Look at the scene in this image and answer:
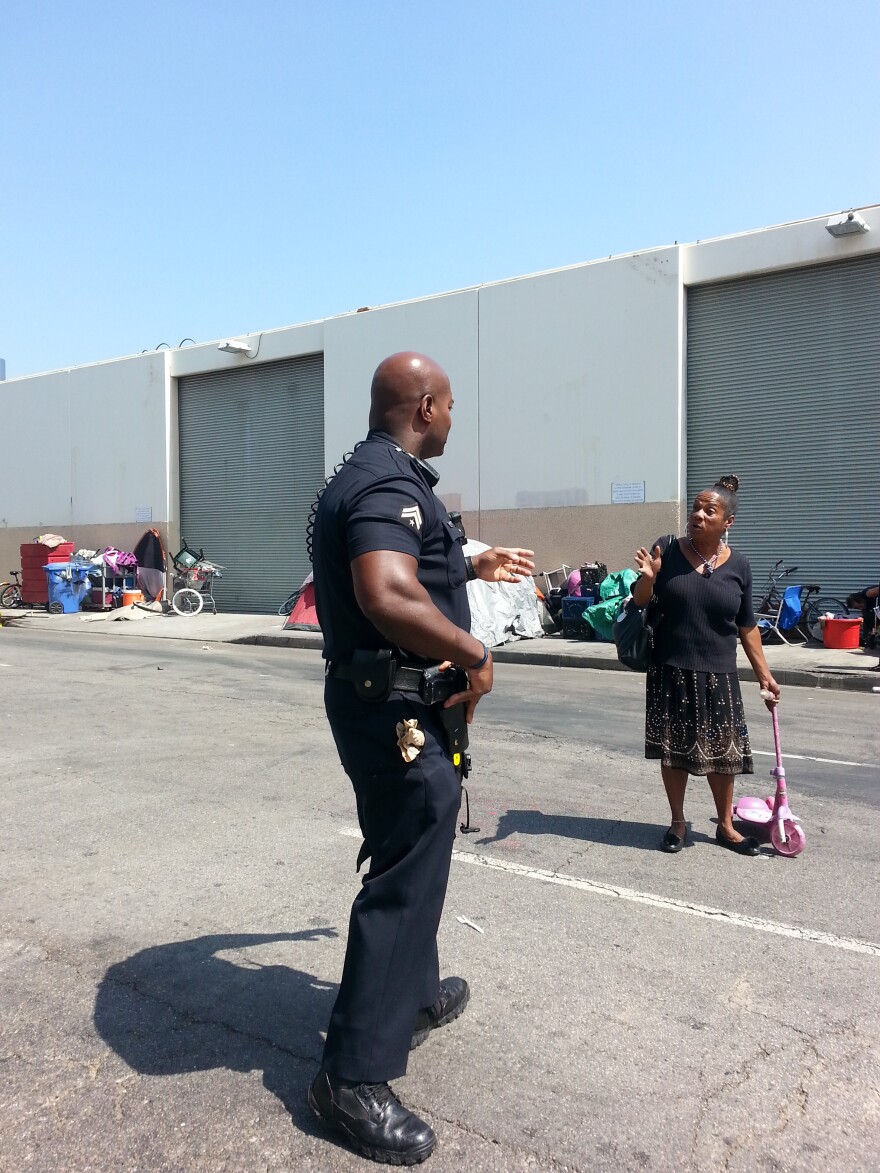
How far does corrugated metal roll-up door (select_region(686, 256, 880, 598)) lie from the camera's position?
50.8ft

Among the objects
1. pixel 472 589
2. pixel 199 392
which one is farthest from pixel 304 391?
pixel 472 589

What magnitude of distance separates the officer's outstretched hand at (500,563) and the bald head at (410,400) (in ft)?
1.51

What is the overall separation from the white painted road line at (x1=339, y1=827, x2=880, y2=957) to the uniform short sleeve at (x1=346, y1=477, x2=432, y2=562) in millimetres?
2556

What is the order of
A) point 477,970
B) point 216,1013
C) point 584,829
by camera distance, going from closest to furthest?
point 216,1013 → point 477,970 → point 584,829

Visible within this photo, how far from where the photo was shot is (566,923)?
402cm

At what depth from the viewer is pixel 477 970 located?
11.6 ft

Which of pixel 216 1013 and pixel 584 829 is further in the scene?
pixel 584 829

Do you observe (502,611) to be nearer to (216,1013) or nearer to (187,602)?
(187,602)

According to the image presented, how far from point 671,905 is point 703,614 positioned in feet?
4.95

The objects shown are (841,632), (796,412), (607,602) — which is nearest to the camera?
(841,632)

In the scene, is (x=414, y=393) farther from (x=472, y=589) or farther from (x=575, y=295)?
(x=575, y=295)

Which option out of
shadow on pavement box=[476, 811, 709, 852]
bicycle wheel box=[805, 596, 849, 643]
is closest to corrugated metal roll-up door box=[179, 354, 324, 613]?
bicycle wheel box=[805, 596, 849, 643]

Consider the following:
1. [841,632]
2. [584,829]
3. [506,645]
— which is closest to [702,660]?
[584,829]

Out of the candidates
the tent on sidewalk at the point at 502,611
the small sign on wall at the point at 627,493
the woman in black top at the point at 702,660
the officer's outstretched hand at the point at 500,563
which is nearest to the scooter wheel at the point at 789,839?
the woman in black top at the point at 702,660
